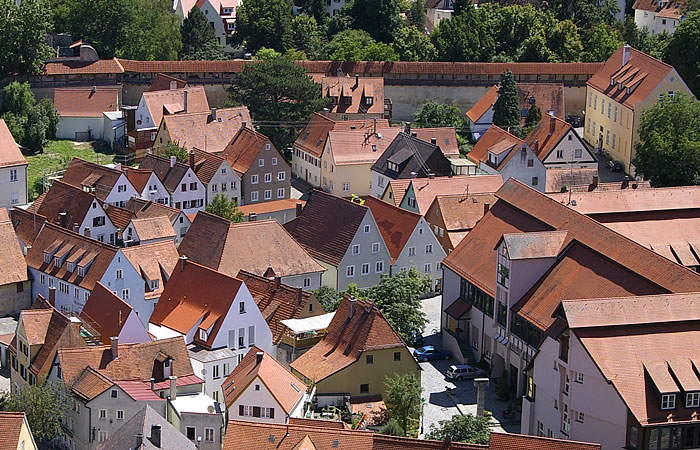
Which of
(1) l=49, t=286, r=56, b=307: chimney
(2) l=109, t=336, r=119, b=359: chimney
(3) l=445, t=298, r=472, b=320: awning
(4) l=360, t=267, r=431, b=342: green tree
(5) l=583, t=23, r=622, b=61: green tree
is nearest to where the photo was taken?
(2) l=109, t=336, r=119, b=359: chimney

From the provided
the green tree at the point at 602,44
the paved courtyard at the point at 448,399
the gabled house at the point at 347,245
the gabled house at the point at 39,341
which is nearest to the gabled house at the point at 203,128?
the gabled house at the point at 347,245

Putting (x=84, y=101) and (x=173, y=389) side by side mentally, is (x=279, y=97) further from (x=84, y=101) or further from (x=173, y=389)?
(x=173, y=389)

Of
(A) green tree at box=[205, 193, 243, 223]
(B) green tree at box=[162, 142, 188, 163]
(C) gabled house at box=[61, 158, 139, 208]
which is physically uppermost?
(B) green tree at box=[162, 142, 188, 163]

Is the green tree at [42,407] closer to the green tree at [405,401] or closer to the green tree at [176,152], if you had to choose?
the green tree at [405,401]

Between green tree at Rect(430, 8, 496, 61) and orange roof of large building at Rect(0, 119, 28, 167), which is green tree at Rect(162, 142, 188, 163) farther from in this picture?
green tree at Rect(430, 8, 496, 61)

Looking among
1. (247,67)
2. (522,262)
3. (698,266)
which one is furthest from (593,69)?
(522,262)

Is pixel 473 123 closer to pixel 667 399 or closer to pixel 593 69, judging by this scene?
pixel 593 69

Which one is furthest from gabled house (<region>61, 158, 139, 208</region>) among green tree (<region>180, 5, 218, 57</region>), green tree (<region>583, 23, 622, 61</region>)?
green tree (<region>583, 23, 622, 61</region>)
